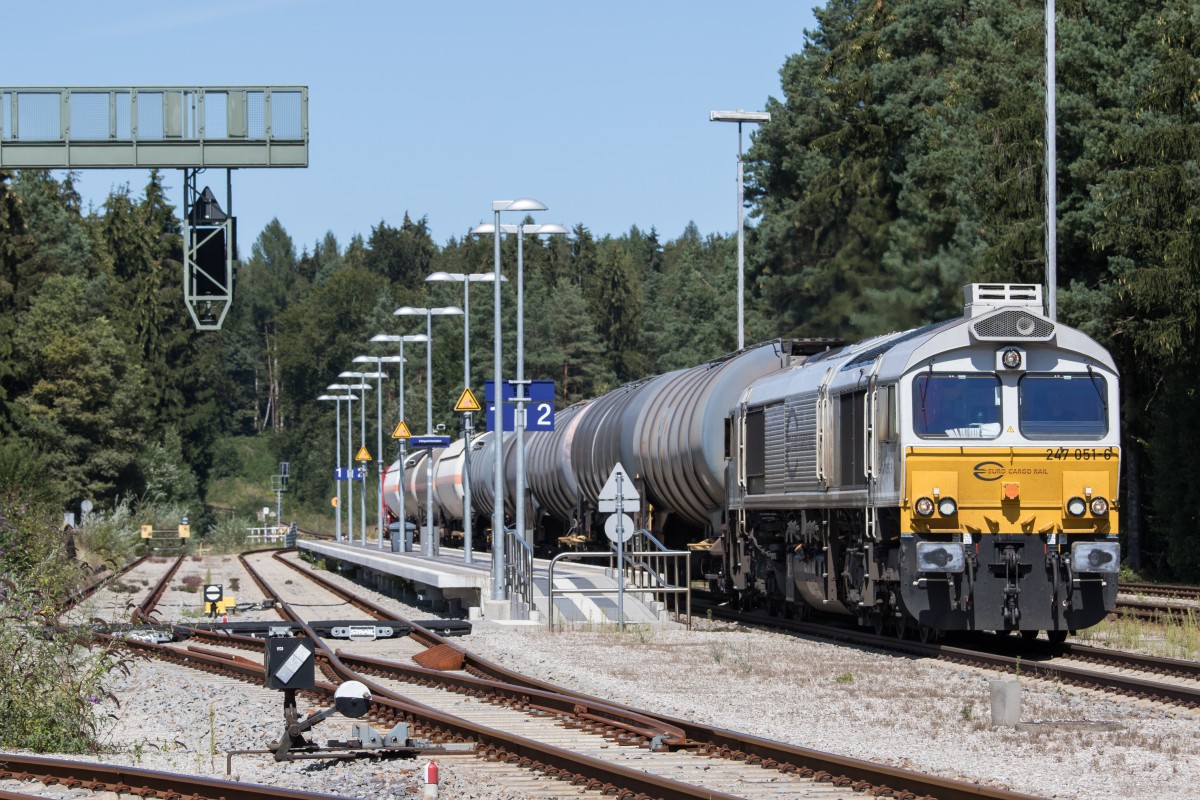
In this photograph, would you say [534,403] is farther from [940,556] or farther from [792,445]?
[940,556]

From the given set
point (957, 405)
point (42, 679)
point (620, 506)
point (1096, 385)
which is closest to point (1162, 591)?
point (620, 506)

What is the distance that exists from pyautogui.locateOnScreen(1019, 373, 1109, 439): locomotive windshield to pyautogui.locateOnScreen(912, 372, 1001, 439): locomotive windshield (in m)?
0.35

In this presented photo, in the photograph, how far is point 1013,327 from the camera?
65.1 ft

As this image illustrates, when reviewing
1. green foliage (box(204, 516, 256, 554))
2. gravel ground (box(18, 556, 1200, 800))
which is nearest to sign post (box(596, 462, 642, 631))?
gravel ground (box(18, 556, 1200, 800))

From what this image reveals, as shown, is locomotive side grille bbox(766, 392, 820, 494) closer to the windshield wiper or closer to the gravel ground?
the gravel ground

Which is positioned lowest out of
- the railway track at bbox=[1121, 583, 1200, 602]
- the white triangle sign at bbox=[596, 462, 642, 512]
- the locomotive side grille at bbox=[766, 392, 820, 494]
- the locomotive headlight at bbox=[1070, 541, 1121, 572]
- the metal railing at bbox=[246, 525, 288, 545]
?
the metal railing at bbox=[246, 525, 288, 545]

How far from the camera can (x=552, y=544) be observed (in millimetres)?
42781

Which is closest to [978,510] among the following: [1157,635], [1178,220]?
[1157,635]

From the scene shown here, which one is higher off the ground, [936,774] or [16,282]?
[16,282]

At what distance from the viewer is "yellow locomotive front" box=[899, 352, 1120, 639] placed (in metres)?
19.2

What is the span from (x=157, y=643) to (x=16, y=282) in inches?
2877

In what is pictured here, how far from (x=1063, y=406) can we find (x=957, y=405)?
1.22 m

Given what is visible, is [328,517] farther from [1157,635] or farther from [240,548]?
[1157,635]

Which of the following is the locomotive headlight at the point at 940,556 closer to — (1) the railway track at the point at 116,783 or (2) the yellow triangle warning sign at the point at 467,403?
(1) the railway track at the point at 116,783
